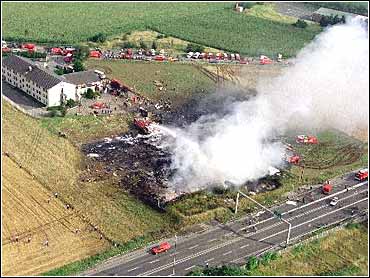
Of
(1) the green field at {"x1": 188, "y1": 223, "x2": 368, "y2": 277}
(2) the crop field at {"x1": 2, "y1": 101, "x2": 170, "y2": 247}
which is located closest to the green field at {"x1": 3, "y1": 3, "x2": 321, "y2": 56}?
(2) the crop field at {"x1": 2, "y1": 101, "x2": 170, "y2": 247}

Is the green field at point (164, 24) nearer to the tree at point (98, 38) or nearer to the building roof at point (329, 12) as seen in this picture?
the tree at point (98, 38)

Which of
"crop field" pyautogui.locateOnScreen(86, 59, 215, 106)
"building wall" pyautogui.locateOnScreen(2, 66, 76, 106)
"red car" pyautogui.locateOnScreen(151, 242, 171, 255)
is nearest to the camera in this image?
"red car" pyautogui.locateOnScreen(151, 242, 171, 255)

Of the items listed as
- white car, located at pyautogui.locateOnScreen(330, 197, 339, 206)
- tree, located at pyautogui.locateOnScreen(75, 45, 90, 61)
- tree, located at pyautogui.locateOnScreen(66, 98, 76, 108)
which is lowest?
white car, located at pyautogui.locateOnScreen(330, 197, 339, 206)

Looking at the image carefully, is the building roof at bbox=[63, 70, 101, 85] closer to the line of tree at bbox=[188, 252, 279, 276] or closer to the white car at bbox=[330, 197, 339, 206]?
the white car at bbox=[330, 197, 339, 206]

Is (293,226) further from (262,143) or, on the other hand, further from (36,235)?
(36,235)

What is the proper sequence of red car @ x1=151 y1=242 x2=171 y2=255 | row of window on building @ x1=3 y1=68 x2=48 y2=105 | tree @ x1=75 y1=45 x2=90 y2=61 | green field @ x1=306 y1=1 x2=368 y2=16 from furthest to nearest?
1. green field @ x1=306 y1=1 x2=368 y2=16
2. tree @ x1=75 y1=45 x2=90 y2=61
3. row of window on building @ x1=3 y1=68 x2=48 y2=105
4. red car @ x1=151 y1=242 x2=171 y2=255

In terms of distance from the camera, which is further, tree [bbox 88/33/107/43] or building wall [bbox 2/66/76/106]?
tree [bbox 88/33/107/43]
